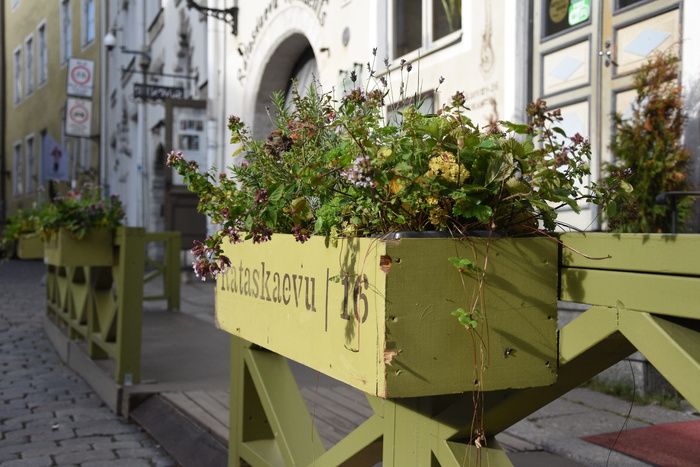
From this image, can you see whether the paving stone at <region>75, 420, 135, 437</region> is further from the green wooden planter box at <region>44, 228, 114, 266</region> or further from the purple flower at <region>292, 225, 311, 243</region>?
the purple flower at <region>292, 225, 311, 243</region>

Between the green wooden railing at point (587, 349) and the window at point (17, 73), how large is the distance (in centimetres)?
2922

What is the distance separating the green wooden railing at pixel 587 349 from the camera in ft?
3.80

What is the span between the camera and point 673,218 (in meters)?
4.38

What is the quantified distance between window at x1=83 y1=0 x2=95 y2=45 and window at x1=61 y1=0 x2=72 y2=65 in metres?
1.55

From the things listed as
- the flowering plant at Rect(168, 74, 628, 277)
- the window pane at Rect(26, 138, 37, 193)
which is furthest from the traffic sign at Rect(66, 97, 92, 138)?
the flowering plant at Rect(168, 74, 628, 277)

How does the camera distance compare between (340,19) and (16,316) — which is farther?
(16,316)

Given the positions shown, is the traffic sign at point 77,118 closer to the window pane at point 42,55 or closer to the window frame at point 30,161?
the window pane at point 42,55

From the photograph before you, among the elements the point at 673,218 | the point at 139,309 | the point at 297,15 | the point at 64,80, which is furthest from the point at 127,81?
the point at 673,218

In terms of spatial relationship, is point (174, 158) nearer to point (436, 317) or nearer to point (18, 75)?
point (436, 317)

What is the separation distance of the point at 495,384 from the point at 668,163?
3.65 metres

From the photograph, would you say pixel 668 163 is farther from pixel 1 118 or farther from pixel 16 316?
pixel 1 118

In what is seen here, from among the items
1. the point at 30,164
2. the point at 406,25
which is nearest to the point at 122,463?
the point at 406,25

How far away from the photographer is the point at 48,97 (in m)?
25.3

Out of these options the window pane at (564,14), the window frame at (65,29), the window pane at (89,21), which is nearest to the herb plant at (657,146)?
the window pane at (564,14)
